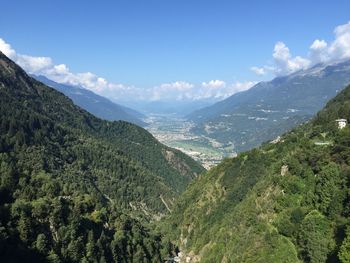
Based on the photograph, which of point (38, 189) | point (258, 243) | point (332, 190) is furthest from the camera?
point (38, 189)

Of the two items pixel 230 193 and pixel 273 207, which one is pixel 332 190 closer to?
pixel 273 207

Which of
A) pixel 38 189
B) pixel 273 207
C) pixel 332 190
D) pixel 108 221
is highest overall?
pixel 332 190

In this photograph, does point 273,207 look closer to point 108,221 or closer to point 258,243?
point 258,243

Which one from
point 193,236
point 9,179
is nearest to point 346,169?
point 193,236

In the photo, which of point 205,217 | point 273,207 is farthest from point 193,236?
point 273,207

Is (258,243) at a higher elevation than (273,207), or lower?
lower

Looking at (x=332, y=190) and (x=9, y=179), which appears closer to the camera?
(x=332, y=190)

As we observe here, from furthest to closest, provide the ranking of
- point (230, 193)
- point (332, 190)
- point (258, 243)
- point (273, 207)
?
1. point (230, 193)
2. point (273, 207)
3. point (258, 243)
4. point (332, 190)
